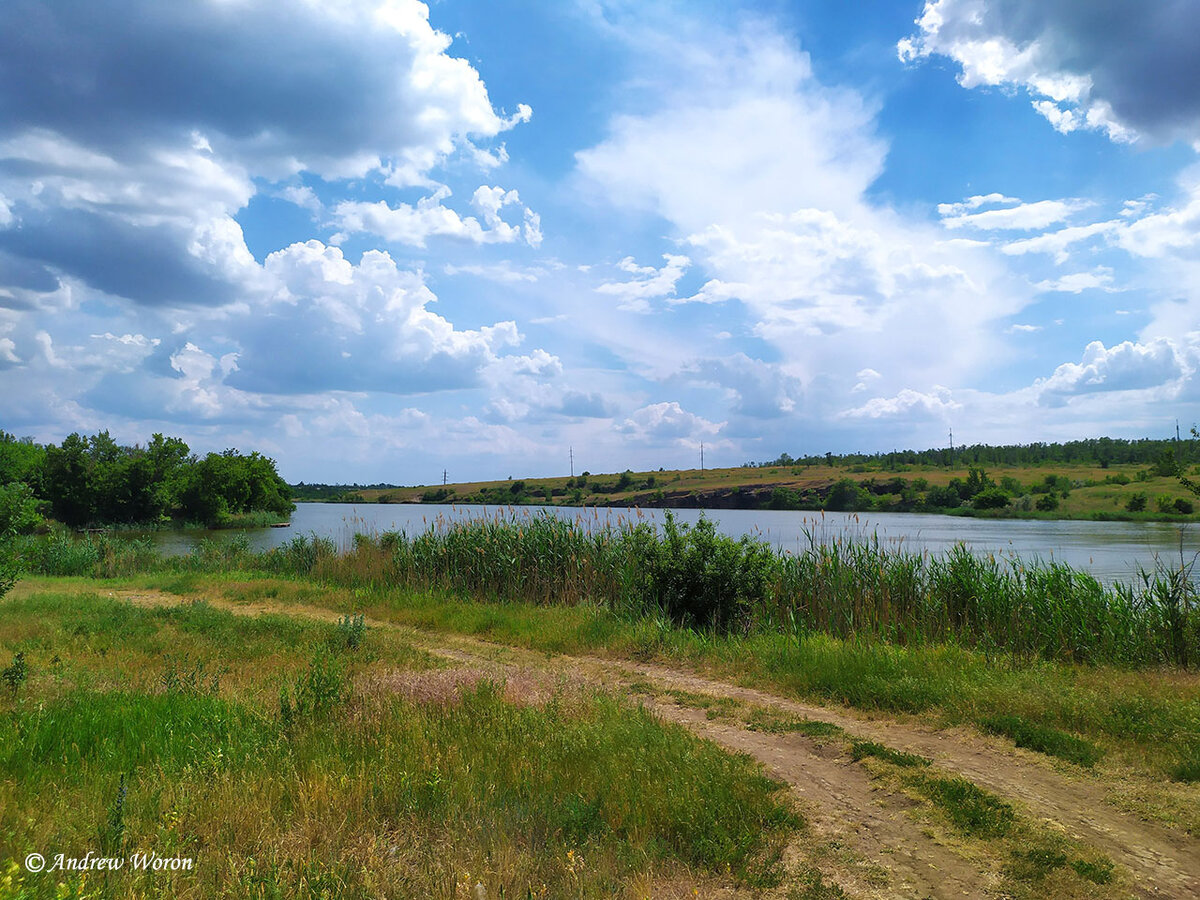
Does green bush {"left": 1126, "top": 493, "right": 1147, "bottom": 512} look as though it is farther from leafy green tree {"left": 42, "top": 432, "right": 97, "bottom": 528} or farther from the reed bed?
leafy green tree {"left": 42, "top": 432, "right": 97, "bottom": 528}

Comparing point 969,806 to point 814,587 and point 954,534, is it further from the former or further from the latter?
point 954,534

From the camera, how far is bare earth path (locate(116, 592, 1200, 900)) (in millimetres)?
4224

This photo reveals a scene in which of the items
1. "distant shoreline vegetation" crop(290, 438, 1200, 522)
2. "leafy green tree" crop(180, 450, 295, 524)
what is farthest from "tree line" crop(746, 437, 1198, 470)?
"leafy green tree" crop(180, 450, 295, 524)

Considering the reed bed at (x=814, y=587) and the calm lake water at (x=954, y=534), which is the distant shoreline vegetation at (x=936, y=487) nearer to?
the calm lake water at (x=954, y=534)

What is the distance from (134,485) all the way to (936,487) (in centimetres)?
8624

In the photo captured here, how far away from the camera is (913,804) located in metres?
5.23

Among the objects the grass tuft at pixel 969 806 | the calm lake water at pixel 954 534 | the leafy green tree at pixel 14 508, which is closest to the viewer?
the grass tuft at pixel 969 806

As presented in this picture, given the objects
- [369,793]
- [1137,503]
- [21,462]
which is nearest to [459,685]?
[369,793]

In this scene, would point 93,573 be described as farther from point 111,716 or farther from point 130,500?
point 130,500

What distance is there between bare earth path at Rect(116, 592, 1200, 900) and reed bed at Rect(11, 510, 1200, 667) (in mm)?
4515

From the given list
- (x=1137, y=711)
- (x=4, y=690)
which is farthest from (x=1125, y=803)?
(x=4, y=690)

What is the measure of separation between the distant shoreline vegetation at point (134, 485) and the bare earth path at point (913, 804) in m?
75.5

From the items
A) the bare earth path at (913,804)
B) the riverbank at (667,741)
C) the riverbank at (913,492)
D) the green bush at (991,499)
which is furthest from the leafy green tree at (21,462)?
the green bush at (991,499)

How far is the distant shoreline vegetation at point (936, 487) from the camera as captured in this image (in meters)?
61.5
